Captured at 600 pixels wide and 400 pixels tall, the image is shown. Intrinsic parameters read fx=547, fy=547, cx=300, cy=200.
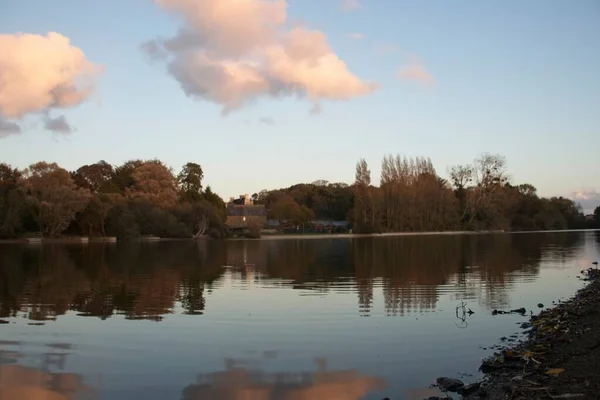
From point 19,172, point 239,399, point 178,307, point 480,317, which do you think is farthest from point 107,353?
point 19,172

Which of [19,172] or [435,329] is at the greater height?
[19,172]

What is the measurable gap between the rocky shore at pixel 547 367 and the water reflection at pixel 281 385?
60.4 inches

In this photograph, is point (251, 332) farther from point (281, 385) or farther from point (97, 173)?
point (97, 173)

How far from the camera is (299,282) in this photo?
25.7 m

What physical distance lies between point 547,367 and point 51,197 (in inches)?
2883

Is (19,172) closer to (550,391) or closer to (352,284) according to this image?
(352,284)

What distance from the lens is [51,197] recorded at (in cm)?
7269

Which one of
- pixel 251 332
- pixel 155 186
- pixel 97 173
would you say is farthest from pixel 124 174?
pixel 251 332

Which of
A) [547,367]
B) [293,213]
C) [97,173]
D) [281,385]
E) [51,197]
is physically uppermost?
[97,173]

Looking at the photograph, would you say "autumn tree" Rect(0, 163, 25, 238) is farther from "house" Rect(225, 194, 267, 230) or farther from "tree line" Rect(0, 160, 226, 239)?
"house" Rect(225, 194, 267, 230)

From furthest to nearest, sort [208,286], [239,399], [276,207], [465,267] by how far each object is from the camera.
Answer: [276,207] < [465,267] < [208,286] < [239,399]

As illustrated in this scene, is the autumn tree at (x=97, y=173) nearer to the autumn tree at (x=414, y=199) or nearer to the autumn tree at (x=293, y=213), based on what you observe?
the autumn tree at (x=293, y=213)

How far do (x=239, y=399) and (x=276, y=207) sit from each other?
390 feet

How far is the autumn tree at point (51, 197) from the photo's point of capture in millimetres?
72375
